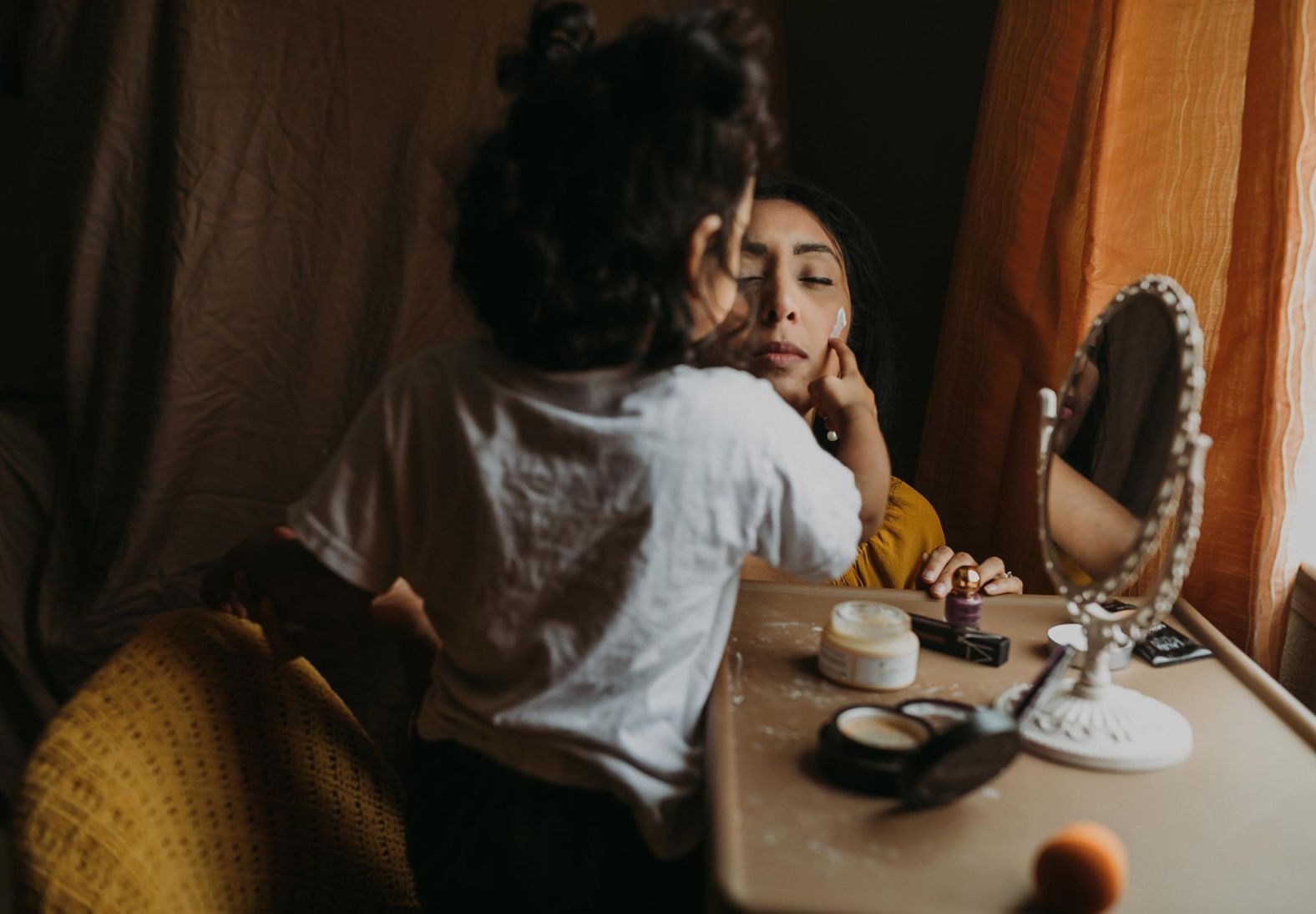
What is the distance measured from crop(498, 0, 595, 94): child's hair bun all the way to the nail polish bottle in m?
0.61

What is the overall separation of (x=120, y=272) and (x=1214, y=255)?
1.42 metres

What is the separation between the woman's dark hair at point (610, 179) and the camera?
2.26ft

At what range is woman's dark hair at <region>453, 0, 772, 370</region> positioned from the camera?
2.26 ft

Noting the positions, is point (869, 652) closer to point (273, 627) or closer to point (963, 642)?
point (963, 642)

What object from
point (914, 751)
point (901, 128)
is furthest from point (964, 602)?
point (901, 128)

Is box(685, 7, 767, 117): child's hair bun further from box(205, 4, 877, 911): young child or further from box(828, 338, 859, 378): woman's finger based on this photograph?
box(828, 338, 859, 378): woman's finger

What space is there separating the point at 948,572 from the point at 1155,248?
42cm

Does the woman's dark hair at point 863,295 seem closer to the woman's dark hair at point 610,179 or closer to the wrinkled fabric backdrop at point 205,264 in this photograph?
the wrinkled fabric backdrop at point 205,264

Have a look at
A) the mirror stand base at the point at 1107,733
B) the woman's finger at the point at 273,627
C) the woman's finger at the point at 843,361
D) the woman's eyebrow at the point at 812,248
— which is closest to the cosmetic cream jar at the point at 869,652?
the mirror stand base at the point at 1107,733

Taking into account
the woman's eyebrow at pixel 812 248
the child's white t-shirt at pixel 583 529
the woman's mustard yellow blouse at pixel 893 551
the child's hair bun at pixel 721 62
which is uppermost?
the child's hair bun at pixel 721 62

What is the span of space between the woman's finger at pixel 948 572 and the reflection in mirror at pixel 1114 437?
0.26 metres

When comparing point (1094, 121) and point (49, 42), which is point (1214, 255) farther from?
point (49, 42)

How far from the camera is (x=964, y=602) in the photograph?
1.01m

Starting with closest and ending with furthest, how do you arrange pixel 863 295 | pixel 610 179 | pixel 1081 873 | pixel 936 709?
pixel 1081 873 < pixel 610 179 < pixel 936 709 < pixel 863 295
